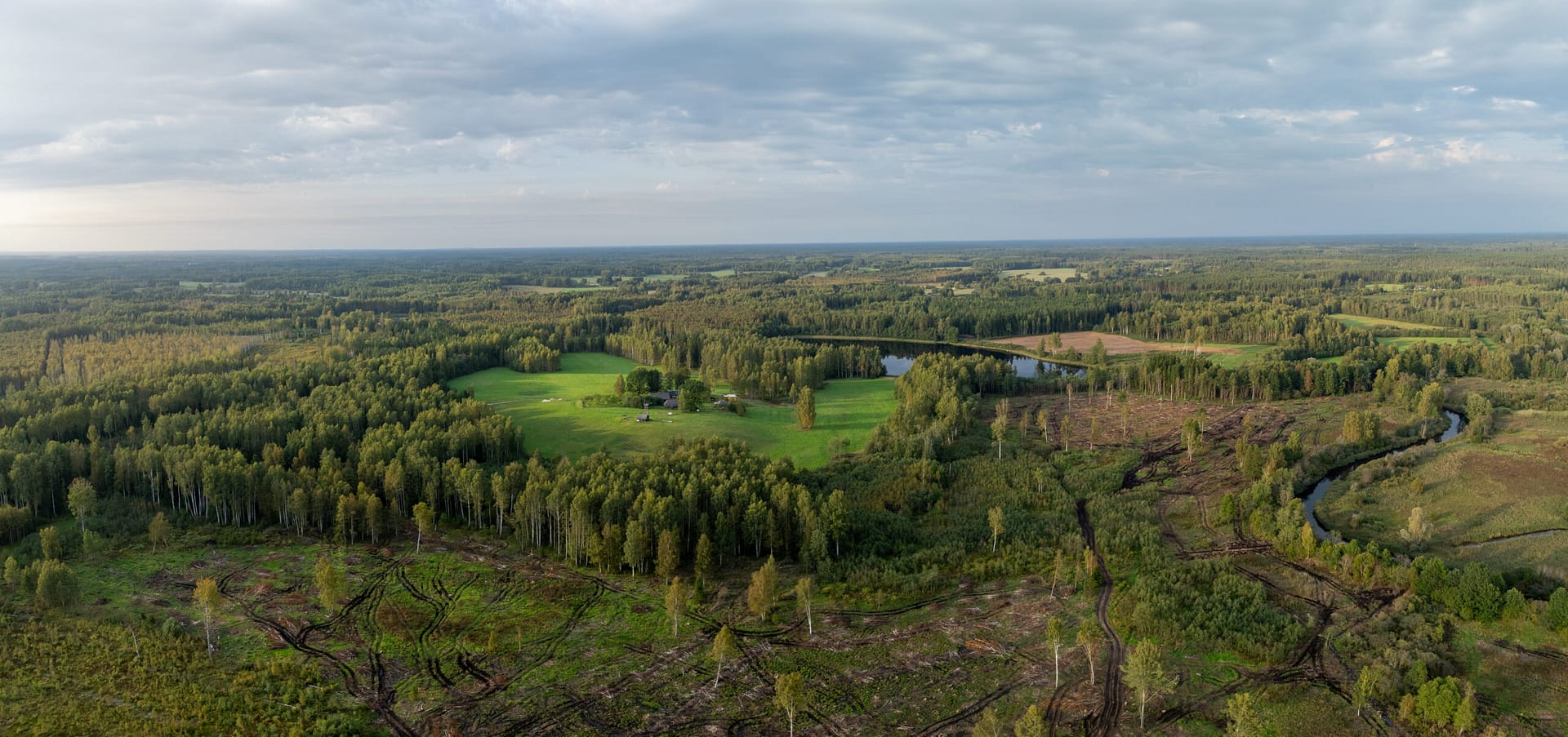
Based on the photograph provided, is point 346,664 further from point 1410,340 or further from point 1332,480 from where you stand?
point 1410,340

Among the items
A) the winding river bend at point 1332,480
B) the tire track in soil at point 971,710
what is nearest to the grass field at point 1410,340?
the winding river bend at point 1332,480

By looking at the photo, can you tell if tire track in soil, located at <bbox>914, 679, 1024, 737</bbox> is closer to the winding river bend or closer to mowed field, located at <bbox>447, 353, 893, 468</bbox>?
the winding river bend

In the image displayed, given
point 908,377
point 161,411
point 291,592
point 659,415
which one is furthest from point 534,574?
point 908,377

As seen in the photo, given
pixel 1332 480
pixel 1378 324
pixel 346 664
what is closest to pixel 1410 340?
pixel 1378 324

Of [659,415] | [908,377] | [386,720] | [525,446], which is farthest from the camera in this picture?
[908,377]

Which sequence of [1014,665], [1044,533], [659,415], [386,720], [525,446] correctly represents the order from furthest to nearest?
[659,415] < [525,446] < [1044,533] < [1014,665] < [386,720]

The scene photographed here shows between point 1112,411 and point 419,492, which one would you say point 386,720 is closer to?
point 419,492
